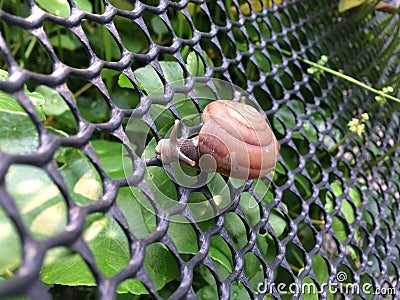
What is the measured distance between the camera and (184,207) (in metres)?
0.34

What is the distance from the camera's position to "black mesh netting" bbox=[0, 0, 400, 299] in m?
0.26

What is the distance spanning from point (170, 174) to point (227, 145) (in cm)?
5

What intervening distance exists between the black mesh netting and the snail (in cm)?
2

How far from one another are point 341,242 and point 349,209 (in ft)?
0.21

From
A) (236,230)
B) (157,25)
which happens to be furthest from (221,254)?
(157,25)

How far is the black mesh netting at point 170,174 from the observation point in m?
0.26

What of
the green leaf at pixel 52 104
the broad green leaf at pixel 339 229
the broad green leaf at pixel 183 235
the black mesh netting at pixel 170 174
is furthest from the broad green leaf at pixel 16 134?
the broad green leaf at pixel 339 229

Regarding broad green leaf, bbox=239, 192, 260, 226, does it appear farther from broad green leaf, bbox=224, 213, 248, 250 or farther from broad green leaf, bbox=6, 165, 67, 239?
broad green leaf, bbox=6, 165, 67, 239

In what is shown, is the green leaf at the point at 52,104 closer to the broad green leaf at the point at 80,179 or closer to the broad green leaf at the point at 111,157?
the broad green leaf at the point at 111,157

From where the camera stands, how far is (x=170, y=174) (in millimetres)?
357

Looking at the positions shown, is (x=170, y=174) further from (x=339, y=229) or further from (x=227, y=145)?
(x=339, y=229)

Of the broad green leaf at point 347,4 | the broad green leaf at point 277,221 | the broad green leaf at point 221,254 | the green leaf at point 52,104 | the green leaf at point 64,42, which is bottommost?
the green leaf at point 52,104

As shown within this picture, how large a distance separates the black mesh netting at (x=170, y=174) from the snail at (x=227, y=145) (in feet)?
0.05

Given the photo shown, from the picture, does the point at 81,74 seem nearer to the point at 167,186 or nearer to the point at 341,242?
the point at 167,186
